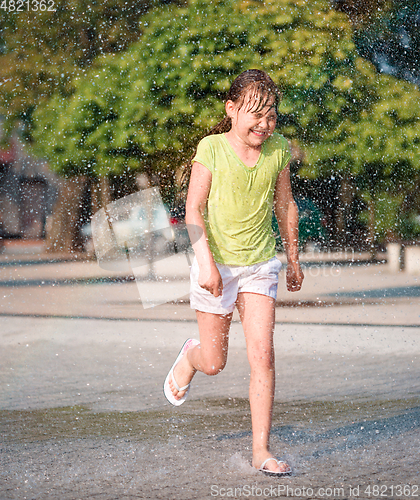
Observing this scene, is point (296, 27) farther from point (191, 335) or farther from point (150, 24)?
point (191, 335)

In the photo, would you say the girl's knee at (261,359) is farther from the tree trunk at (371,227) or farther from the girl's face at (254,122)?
the tree trunk at (371,227)

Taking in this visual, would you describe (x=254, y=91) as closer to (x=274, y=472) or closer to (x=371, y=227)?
(x=274, y=472)

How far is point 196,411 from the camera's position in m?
4.55

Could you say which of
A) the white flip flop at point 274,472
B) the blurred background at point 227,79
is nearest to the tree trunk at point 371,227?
the blurred background at point 227,79

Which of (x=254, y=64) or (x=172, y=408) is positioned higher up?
(x=254, y=64)

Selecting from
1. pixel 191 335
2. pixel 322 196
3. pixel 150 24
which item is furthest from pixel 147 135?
pixel 322 196

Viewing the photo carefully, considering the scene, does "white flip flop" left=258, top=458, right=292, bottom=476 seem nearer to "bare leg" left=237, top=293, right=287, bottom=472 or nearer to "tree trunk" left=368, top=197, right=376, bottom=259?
"bare leg" left=237, top=293, right=287, bottom=472

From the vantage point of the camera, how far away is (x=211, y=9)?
36.9 feet

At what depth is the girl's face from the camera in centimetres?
356

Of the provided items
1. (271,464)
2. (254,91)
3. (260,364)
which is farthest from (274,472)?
(254,91)

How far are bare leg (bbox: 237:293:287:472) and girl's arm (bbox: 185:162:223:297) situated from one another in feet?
0.68

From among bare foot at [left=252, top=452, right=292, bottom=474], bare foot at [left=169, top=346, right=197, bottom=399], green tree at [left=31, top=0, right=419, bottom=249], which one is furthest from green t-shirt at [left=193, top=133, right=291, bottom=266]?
green tree at [left=31, top=0, right=419, bottom=249]

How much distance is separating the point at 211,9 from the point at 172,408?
7.75 metres

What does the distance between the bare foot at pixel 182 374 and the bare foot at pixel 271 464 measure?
77 centimetres
